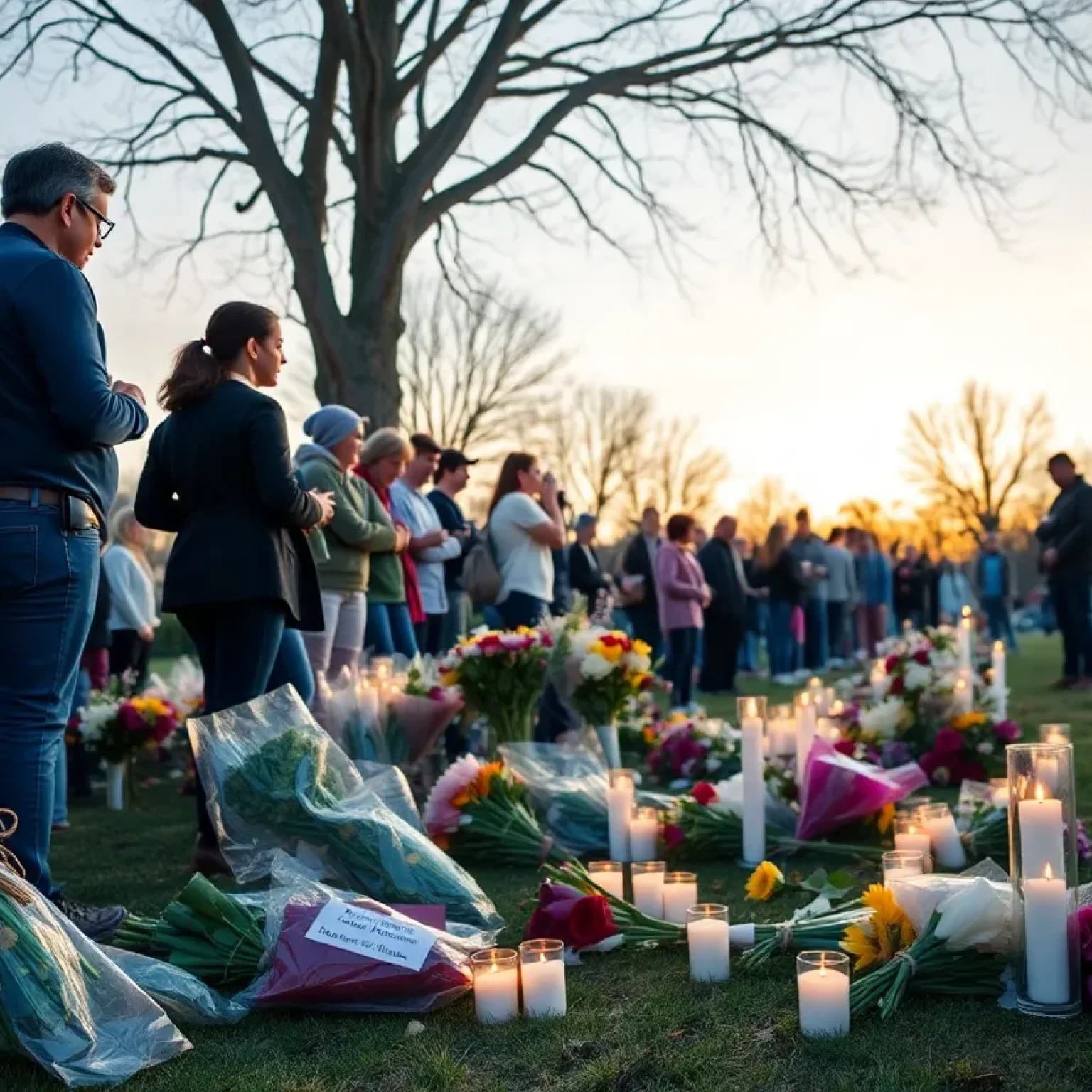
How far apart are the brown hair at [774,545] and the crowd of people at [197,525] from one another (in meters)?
6.47

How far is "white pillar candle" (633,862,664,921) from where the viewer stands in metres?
3.67

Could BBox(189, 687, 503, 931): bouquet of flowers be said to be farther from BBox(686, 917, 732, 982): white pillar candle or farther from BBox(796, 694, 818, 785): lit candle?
BBox(796, 694, 818, 785): lit candle

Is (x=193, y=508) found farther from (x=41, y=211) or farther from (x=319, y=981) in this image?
(x=319, y=981)

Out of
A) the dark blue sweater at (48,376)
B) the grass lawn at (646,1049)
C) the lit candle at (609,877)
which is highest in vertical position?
the dark blue sweater at (48,376)

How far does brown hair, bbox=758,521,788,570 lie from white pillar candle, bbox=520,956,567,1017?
12.1 meters

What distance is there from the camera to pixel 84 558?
3.30m

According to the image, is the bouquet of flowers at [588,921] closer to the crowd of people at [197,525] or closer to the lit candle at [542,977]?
the lit candle at [542,977]

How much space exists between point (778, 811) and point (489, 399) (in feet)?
89.8

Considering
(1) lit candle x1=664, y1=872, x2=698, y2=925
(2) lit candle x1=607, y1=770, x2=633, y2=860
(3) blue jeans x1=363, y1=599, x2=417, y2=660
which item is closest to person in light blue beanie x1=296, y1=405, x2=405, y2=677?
(3) blue jeans x1=363, y1=599, x2=417, y2=660

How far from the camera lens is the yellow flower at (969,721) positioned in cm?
635

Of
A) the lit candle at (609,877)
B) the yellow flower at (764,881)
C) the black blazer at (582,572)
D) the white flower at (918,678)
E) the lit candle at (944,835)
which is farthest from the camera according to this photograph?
the black blazer at (582,572)

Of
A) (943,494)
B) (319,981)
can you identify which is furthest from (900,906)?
(943,494)

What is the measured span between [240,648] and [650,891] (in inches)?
69.3

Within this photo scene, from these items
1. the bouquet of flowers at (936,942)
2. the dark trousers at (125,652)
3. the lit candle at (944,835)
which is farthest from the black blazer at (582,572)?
the bouquet of flowers at (936,942)
